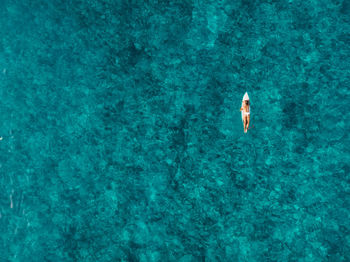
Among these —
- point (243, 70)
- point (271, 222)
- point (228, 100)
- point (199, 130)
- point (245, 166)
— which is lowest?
point (271, 222)

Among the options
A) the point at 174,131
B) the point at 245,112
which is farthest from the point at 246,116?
the point at 174,131

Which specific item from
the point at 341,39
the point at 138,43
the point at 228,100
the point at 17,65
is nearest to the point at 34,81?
the point at 17,65

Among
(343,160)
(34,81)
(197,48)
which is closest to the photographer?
(343,160)

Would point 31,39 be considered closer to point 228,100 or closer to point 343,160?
point 228,100

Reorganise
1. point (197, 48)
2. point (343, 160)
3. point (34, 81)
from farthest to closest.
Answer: point (34, 81), point (197, 48), point (343, 160)

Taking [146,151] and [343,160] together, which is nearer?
[343,160]

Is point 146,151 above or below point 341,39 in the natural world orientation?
below

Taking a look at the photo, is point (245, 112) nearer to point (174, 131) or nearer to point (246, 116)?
point (246, 116)
